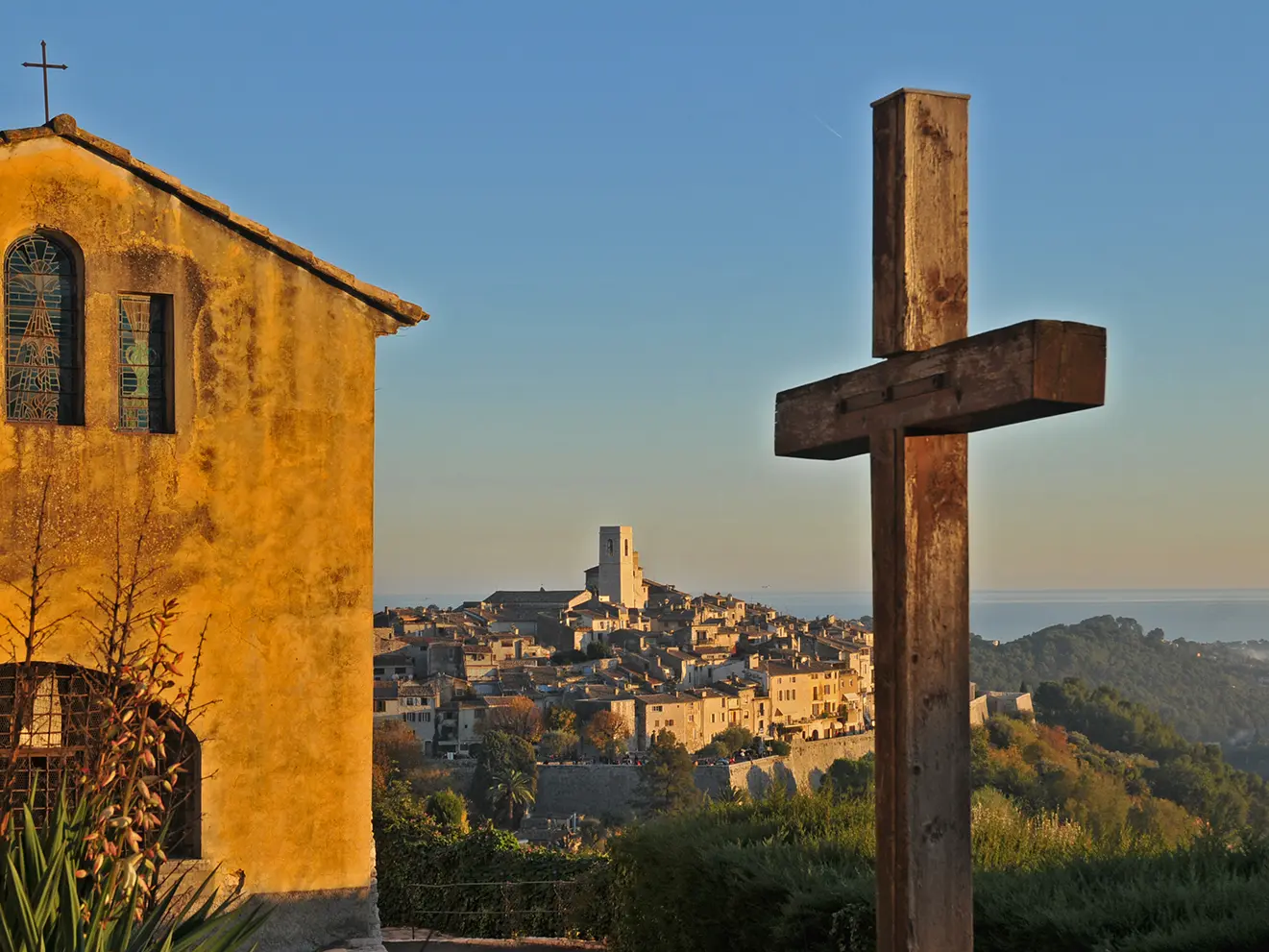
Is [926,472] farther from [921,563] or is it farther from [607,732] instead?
[607,732]

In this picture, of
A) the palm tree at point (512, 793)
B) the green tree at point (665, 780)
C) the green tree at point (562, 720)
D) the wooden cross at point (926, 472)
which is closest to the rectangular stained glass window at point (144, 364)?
the wooden cross at point (926, 472)

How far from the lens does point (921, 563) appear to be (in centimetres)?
332

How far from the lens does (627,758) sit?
263ft

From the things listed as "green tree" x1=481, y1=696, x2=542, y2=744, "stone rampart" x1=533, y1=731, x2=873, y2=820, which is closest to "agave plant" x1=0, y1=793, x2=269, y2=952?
"stone rampart" x1=533, y1=731, x2=873, y2=820

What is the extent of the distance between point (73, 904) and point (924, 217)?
2.79 metres

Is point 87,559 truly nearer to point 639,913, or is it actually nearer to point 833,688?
point 639,913

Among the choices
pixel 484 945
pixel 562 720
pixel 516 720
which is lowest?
pixel 562 720

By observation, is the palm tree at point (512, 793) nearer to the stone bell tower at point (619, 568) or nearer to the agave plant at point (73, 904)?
the agave plant at point (73, 904)

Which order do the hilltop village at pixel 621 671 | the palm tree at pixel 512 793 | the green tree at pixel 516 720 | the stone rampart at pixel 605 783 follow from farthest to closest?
the hilltop village at pixel 621 671 → the green tree at pixel 516 720 → the stone rampart at pixel 605 783 → the palm tree at pixel 512 793

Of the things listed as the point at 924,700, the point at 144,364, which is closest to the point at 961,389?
the point at 924,700

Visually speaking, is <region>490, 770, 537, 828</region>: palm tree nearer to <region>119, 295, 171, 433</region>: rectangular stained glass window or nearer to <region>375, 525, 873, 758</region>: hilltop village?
<region>375, 525, 873, 758</region>: hilltop village

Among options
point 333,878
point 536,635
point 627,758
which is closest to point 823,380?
point 333,878

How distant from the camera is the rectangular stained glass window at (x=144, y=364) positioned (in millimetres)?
8117

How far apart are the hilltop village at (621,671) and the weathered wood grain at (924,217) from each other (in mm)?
77397
